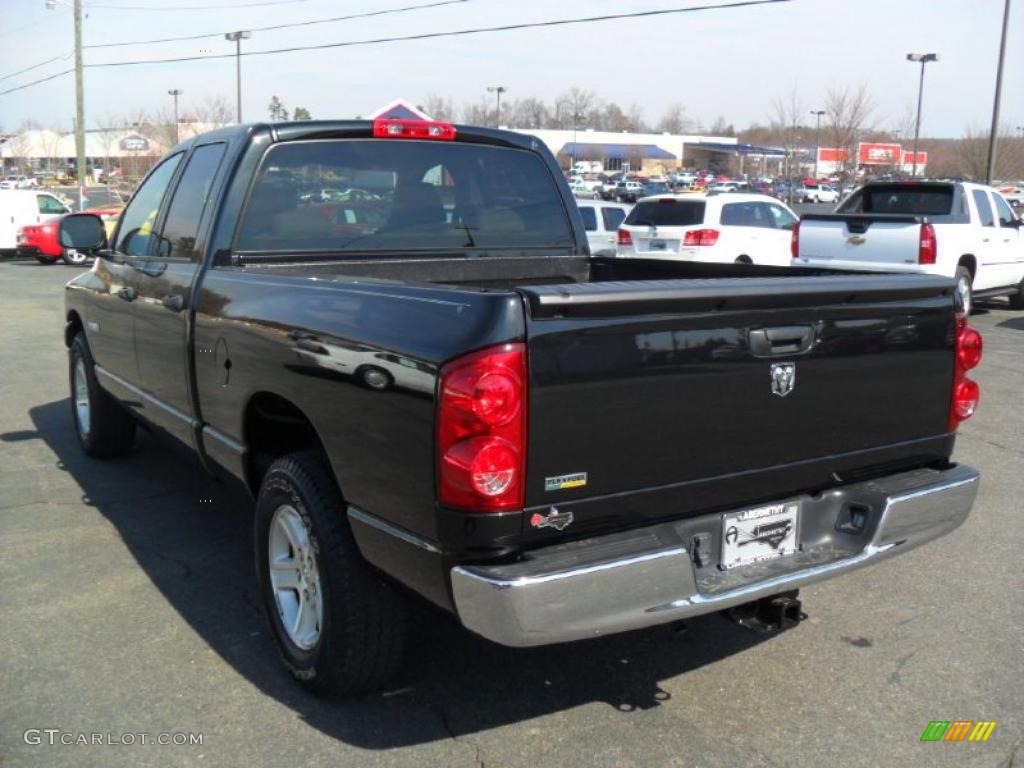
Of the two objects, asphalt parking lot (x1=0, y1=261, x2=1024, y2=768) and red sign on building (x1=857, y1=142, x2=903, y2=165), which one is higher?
red sign on building (x1=857, y1=142, x2=903, y2=165)

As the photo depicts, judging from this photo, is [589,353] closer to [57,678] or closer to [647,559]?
[647,559]

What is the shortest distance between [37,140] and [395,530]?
378ft

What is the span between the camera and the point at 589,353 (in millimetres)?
2760

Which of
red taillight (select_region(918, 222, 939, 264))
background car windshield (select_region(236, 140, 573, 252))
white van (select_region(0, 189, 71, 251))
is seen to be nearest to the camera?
background car windshield (select_region(236, 140, 573, 252))

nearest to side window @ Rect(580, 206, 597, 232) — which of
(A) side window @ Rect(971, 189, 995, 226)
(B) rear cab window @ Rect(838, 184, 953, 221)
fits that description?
(B) rear cab window @ Rect(838, 184, 953, 221)

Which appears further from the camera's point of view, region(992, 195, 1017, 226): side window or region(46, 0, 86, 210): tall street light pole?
region(46, 0, 86, 210): tall street light pole

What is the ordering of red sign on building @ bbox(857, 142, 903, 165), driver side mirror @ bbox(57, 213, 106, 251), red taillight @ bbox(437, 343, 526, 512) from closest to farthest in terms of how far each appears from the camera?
red taillight @ bbox(437, 343, 526, 512)
driver side mirror @ bbox(57, 213, 106, 251)
red sign on building @ bbox(857, 142, 903, 165)

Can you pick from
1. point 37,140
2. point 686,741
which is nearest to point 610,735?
point 686,741

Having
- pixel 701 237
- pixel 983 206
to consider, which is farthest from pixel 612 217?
pixel 983 206

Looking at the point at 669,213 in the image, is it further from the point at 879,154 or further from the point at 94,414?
the point at 879,154

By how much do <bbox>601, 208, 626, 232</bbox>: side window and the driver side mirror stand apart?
1262 cm

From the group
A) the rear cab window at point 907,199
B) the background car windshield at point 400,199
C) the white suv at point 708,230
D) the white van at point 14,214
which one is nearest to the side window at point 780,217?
the white suv at point 708,230

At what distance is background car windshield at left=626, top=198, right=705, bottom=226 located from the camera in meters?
A: 15.0

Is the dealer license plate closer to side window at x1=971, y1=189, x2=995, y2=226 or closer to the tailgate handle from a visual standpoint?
the tailgate handle
